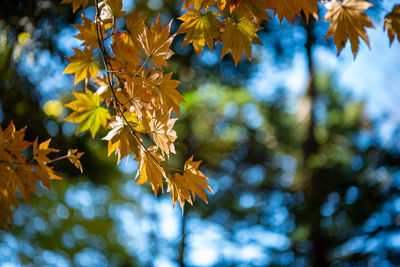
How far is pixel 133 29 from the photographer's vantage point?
3.01 ft

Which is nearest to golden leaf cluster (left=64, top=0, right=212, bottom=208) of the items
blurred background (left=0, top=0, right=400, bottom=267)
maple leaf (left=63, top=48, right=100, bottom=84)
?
maple leaf (left=63, top=48, right=100, bottom=84)

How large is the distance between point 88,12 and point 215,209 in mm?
3773

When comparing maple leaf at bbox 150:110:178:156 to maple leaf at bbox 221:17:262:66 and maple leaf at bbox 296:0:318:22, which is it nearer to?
maple leaf at bbox 221:17:262:66

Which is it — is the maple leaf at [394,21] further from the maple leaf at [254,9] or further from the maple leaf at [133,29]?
the maple leaf at [133,29]

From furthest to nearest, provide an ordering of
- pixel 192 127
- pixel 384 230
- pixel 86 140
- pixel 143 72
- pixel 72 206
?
pixel 72 206
pixel 192 127
pixel 384 230
pixel 86 140
pixel 143 72

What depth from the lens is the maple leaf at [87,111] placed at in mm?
989

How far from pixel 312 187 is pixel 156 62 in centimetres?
463

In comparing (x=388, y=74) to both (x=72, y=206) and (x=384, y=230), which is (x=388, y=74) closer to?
(x=384, y=230)

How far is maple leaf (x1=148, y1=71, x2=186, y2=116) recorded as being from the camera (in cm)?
86

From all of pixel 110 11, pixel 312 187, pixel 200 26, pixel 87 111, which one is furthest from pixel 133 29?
pixel 312 187

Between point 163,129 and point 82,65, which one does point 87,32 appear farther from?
point 163,129

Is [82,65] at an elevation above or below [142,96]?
→ above

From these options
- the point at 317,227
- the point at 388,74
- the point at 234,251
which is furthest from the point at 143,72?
the point at 388,74

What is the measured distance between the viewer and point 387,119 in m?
5.49
